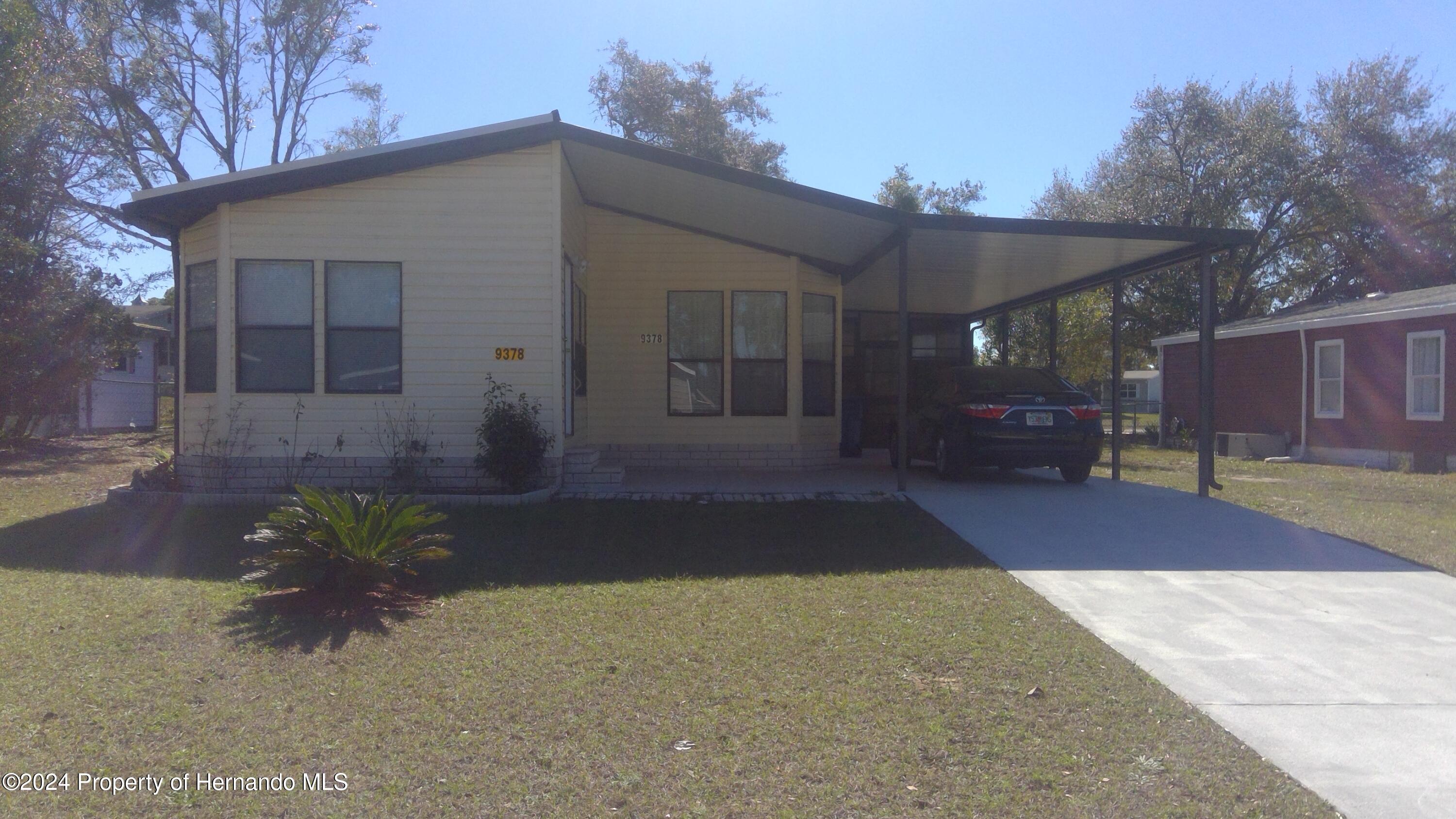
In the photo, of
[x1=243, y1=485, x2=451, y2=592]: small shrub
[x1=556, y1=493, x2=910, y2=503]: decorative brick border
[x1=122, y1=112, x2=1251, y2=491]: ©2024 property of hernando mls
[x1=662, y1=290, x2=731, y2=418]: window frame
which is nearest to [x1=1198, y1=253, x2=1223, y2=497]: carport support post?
[x1=122, y1=112, x2=1251, y2=491]: ©2024 property of hernando mls

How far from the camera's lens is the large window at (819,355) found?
14.3 m

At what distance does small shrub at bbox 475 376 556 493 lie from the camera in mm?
10344

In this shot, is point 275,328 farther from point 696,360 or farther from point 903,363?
point 903,363

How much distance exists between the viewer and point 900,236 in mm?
10742

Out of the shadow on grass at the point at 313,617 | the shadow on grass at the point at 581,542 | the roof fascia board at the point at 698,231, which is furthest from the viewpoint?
the roof fascia board at the point at 698,231

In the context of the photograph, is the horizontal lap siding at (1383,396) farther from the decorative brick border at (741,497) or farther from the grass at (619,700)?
the grass at (619,700)

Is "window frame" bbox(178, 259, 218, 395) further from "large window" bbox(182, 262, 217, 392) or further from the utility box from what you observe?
the utility box

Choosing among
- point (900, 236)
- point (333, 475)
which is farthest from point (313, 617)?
point (900, 236)

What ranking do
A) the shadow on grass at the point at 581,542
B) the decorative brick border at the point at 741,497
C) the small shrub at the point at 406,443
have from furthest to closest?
the small shrub at the point at 406,443, the decorative brick border at the point at 741,497, the shadow on grass at the point at 581,542

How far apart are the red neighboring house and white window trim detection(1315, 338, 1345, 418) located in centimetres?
2

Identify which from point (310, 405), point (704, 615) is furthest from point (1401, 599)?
point (310, 405)

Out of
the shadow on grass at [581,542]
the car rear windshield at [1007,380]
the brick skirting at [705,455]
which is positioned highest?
the car rear windshield at [1007,380]

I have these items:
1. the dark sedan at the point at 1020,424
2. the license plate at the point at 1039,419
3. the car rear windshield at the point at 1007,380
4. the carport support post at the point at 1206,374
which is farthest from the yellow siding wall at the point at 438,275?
the carport support post at the point at 1206,374

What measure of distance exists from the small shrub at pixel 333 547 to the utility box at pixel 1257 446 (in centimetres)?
1802
